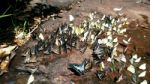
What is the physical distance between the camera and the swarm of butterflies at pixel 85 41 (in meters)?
5.71

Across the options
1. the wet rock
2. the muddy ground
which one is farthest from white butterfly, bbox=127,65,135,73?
the wet rock

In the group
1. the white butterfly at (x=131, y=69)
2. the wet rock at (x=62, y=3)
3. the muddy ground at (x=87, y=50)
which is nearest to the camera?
the muddy ground at (x=87, y=50)

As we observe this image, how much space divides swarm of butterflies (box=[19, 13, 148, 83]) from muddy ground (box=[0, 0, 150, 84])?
0.11 m

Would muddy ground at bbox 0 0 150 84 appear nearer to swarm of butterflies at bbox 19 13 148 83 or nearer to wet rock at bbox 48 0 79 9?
swarm of butterflies at bbox 19 13 148 83

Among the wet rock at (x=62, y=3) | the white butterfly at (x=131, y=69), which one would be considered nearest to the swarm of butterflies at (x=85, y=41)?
the white butterfly at (x=131, y=69)

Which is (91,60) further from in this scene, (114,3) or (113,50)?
(114,3)

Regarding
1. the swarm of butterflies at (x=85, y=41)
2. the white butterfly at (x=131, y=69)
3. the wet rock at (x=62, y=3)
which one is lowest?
the white butterfly at (x=131, y=69)

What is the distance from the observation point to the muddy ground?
522cm

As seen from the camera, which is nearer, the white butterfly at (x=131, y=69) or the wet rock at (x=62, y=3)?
the white butterfly at (x=131, y=69)

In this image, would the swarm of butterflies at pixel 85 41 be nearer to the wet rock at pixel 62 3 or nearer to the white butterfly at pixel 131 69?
the white butterfly at pixel 131 69

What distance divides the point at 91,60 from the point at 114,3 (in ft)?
11.8

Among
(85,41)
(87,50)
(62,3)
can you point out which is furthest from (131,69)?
(62,3)

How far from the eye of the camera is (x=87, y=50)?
20.0 feet

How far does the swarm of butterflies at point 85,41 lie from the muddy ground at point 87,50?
0.38 feet
